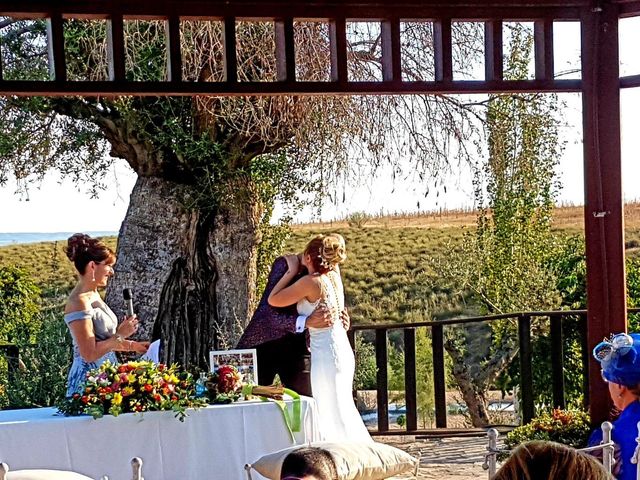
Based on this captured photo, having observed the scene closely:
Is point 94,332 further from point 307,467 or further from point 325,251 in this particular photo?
point 307,467

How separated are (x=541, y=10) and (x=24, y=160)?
5.04 meters

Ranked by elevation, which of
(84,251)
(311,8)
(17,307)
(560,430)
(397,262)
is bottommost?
(560,430)

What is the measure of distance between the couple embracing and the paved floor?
52 cm

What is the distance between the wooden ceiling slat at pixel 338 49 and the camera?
5.19m

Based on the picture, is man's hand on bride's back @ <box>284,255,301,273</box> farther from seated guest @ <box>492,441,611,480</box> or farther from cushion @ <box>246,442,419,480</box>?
seated guest @ <box>492,441,611,480</box>

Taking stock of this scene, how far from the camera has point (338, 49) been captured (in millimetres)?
5203

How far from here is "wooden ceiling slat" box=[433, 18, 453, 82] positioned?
5344 mm

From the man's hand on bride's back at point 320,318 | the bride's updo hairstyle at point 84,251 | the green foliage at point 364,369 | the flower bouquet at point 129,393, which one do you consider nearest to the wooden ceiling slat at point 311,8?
the bride's updo hairstyle at point 84,251

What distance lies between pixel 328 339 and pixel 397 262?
52.8 ft

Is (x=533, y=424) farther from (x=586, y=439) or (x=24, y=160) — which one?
(x=24, y=160)

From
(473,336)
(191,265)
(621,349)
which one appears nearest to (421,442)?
(191,265)

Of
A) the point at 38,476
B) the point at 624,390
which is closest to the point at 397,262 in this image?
the point at 624,390

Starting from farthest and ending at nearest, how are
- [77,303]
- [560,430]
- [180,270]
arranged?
[180,270]
[560,430]
[77,303]

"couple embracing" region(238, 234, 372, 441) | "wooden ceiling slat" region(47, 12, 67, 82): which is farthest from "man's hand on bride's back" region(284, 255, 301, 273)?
"wooden ceiling slat" region(47, 12, 67, 82)
